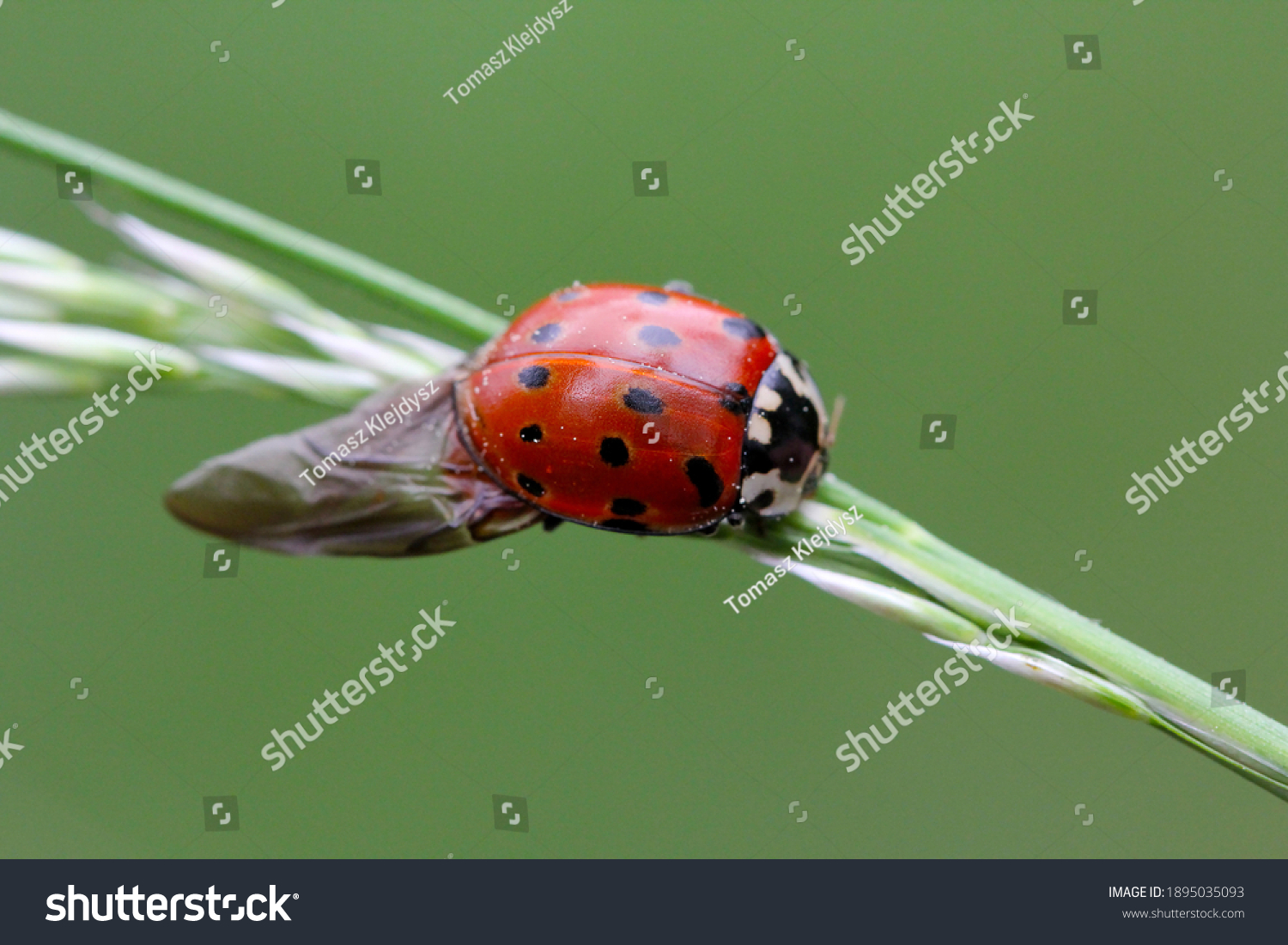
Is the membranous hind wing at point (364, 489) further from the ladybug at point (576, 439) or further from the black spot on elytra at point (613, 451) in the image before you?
the black spot on elytra at point (613, 451)

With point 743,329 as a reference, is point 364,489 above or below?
below

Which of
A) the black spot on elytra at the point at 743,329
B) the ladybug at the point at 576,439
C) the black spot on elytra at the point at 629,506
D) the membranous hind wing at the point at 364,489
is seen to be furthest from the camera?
the black spot on elytra at the point at 743,329

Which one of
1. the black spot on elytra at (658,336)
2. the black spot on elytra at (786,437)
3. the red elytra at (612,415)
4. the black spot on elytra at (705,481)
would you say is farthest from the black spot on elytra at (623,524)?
the black spot on elytra at (658,336)

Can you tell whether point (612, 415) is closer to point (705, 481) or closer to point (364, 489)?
point (705, 481)

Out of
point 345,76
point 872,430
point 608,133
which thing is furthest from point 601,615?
point 345,76

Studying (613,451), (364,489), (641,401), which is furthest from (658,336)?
(364,489)

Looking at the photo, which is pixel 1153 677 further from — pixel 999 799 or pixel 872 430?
pixel 999 799

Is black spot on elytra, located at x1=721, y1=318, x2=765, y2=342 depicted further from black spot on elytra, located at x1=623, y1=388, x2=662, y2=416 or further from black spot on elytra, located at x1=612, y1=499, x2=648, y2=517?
black spot on elytra, located at x1=612, y1=499, x2=648, y2=517
